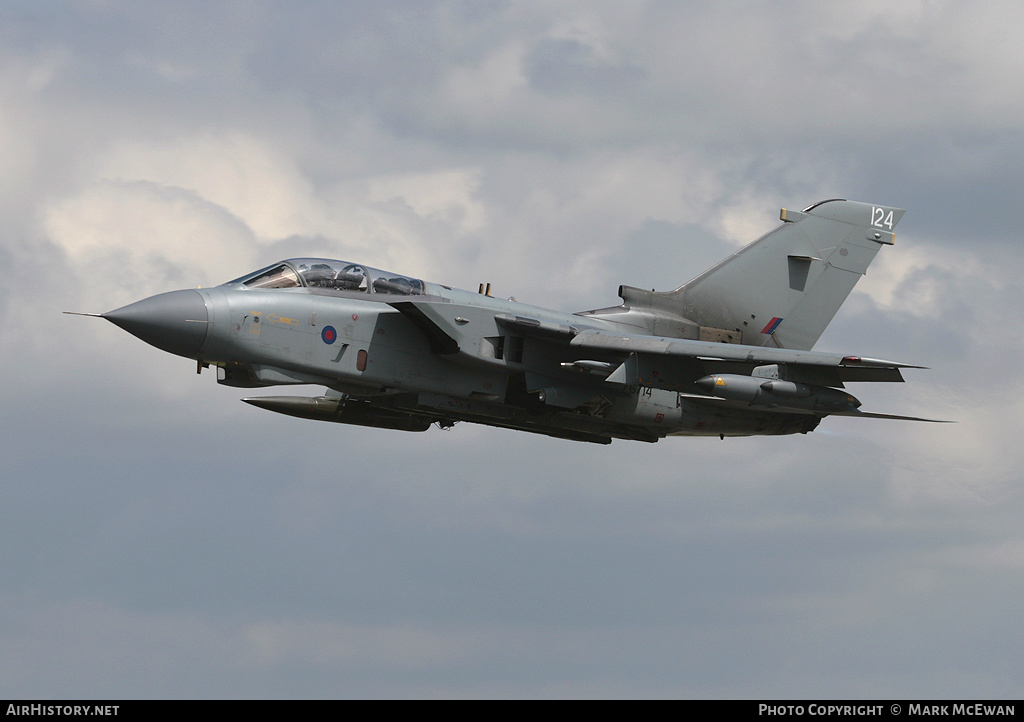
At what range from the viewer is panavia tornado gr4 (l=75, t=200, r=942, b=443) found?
2444 centimetres

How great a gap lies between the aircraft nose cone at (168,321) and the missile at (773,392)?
9386 mm

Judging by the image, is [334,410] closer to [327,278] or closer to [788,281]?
[327,278]

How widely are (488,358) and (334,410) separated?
16.0ft

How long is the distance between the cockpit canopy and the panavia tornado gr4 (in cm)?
A: 3

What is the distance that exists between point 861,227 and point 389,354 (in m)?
12.9

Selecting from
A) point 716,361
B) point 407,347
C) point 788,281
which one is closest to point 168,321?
Result: point 407,347

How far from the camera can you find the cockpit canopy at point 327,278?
82.4 feet

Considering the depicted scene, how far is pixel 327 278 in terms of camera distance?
2544 cm

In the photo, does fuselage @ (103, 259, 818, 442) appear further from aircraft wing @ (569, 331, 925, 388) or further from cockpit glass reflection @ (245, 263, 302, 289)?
aircraft wing @ (569, 331, 925, 388)

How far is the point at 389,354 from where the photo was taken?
83.8ft
